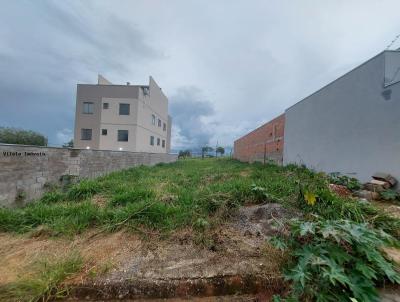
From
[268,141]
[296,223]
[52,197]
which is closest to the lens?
[296,223]

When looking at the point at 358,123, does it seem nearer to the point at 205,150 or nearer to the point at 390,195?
the point at 390,195

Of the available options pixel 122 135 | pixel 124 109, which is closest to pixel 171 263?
pixel 122 135

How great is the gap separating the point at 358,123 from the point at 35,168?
7270 millimetres

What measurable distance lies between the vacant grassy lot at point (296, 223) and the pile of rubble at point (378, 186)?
2.54 feet

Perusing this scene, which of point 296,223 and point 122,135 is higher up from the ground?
point 122,135

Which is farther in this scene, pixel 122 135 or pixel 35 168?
pixel 122 135

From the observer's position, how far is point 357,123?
14.8ft

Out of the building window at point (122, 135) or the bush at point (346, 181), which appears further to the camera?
the building window at point (122, 135)

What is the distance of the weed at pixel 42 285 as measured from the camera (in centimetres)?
152

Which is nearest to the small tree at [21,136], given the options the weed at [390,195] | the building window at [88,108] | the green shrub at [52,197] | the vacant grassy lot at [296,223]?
the building window at [88,108]

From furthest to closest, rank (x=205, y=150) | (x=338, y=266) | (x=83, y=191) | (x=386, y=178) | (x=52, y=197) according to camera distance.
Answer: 1. (x=205, y=150)
2. (x=83, y=191)
3. (x=52, y=197)
4. (x=386, y=178)
5. (x=338, y=266)

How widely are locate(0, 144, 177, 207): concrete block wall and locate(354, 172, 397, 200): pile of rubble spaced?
6519 millimetres

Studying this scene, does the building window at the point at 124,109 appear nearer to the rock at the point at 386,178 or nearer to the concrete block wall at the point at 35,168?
the concrete block wall at the point at 35,168

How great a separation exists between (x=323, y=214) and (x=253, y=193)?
112 centimetres
